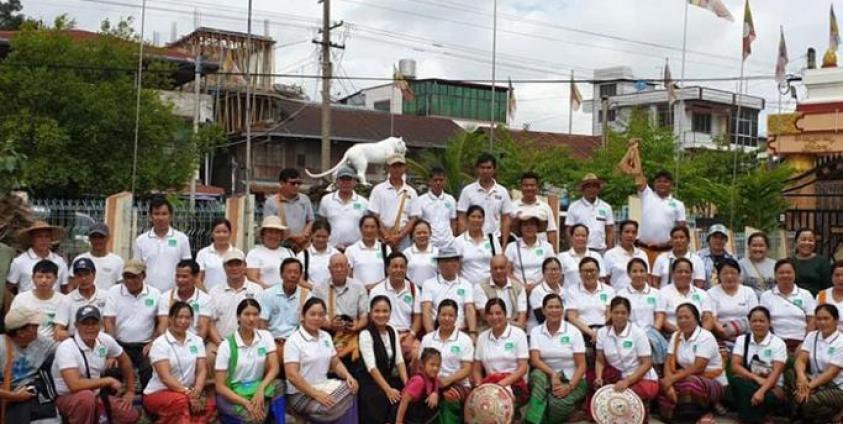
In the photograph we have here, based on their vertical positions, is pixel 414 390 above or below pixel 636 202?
below

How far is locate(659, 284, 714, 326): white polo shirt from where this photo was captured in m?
8.08

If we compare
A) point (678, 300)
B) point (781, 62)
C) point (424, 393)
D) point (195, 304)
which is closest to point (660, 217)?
point (678, 300)

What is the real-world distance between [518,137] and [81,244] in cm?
2369

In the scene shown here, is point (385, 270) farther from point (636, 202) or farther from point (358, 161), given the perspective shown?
point (358, 161)

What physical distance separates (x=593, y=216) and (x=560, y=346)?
6.04 feet

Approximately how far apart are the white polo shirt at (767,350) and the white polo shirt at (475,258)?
214 cm

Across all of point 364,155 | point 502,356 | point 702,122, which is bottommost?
point 502,356

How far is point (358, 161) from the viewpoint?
18.4 m

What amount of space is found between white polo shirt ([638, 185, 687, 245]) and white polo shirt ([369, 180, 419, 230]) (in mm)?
2291

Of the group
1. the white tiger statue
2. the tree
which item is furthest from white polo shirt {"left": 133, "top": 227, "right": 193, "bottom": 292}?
the tree

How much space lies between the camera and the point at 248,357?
6.90 m

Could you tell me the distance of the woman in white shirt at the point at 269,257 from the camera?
25.6 feet

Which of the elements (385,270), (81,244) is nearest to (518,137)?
(81,244)

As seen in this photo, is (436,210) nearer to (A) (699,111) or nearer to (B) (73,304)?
(B) (73,304)
